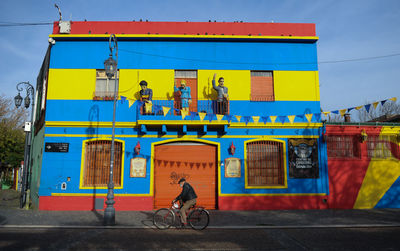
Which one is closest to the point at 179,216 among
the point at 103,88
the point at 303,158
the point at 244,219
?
the point at 244,219

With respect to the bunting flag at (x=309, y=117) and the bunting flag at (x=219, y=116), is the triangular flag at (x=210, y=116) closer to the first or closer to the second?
the bunting flag at (x=219, y=116)

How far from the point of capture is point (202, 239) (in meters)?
8.10

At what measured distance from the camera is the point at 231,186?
45.3ft

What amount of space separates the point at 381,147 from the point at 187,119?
10.3m

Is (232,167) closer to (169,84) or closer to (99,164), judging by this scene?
(169,84)

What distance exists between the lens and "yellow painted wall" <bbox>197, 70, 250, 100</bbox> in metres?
14.5

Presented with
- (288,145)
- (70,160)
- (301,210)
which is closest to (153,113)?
(70,160)

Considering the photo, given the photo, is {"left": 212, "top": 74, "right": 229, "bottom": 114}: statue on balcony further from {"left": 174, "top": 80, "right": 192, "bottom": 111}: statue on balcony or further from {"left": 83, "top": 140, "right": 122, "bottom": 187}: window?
{"left": 83, "top": 140, "right": 122, "bottom": 187}: window

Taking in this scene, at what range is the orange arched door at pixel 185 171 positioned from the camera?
13.8 metres

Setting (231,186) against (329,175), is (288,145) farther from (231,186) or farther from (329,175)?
(231,186)

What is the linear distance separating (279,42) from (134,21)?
7806 mm

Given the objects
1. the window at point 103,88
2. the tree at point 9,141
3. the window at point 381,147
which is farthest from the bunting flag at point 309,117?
the tree at point 9,141

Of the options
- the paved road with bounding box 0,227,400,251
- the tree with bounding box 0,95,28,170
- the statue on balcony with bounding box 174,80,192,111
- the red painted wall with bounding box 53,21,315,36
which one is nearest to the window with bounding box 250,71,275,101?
the red painted wall with bounding box 53,21,315,36

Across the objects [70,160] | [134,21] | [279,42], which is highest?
[134,21]
